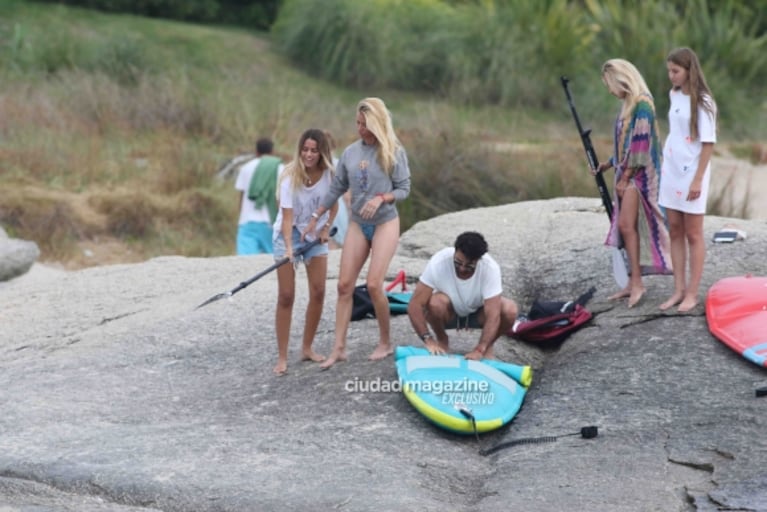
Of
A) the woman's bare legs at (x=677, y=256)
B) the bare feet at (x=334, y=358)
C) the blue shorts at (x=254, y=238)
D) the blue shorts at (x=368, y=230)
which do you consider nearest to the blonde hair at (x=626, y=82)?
the woman's bare legs at (x=677, y=256)

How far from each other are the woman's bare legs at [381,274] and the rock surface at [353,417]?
0.55 feet

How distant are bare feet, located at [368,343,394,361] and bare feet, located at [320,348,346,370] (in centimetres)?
16

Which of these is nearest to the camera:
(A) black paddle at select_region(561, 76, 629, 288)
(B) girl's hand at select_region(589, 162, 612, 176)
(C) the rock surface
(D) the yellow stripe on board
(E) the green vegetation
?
(C) the rock surface

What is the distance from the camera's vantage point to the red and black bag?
321 inches

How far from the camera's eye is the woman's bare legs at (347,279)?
306 inches

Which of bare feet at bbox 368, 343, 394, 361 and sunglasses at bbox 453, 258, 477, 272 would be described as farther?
bare feet at bbox 368, 343, 394, 361

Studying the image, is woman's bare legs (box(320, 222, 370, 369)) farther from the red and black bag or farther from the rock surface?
the red and black bag

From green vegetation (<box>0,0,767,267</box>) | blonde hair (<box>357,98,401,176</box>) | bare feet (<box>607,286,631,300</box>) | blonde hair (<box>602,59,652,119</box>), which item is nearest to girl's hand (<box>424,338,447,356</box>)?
blonde hair (<box>357,98,401,176</box>)

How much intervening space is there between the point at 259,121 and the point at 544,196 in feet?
21.2

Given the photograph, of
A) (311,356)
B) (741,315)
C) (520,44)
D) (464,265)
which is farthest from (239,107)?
(741,315)

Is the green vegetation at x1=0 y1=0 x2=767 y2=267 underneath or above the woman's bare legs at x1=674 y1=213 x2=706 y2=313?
underneath

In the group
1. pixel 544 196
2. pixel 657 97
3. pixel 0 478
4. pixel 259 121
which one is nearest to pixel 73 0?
pixel 259 121

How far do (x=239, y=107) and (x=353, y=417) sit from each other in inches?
528

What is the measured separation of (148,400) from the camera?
300 inches
